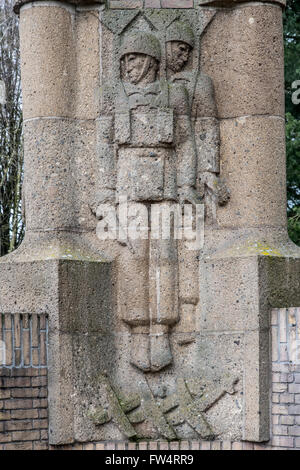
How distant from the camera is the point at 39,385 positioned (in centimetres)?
823

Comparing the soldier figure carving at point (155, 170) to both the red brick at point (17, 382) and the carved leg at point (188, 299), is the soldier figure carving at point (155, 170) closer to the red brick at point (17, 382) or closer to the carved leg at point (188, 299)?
the carved leg at point (188, 299)

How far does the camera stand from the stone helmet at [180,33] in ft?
28.5

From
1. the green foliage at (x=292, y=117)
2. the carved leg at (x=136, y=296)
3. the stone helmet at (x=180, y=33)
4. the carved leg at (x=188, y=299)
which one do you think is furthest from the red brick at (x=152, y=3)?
the green foliage at (x=292, y=117)

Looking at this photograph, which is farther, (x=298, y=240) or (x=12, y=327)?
(x=298, y=240)

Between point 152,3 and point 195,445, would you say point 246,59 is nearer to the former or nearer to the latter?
point 152,3

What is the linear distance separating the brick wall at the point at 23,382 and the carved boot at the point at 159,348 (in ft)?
2.54

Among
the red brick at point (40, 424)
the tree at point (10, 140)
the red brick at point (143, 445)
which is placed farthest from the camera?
the tree at point (10, 140)

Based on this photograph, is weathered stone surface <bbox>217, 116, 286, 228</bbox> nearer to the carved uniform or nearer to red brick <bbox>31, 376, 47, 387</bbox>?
the carved uniform

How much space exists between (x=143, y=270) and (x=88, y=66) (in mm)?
1496

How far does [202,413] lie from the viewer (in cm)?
848

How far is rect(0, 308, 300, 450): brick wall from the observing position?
8109mm
